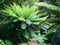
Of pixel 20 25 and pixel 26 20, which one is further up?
pixel 26 20

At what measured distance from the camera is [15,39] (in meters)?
8.19

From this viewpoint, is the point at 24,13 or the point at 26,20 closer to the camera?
the point at 26,20

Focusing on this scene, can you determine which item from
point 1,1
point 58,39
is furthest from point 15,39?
point 58,39

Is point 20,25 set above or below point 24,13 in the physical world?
below

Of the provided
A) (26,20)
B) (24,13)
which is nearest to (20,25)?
(26,20)

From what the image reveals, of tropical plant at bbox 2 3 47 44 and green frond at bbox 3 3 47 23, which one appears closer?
tropical plant at bbox 2 3 47 44

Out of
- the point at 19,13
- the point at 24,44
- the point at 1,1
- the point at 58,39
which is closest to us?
the point at 58,39

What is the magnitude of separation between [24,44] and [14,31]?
2.41 ft

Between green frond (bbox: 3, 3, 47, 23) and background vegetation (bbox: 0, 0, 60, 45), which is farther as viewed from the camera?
green frond (bbox: 3, 3, 47, 23)

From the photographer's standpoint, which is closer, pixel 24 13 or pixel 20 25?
pixel 20 25

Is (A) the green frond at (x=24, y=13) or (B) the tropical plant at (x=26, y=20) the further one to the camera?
(A) the green frond at (x=24, y=13)

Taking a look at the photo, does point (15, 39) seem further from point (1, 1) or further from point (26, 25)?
point (1, 1)

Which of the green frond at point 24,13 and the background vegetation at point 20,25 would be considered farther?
Result: the green frond at point 24,13

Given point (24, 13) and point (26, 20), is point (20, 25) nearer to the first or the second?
point (26, 20)
